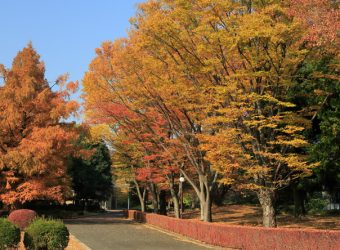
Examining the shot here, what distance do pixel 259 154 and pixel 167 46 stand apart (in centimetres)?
709

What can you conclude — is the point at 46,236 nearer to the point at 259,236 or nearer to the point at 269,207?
the point at 259,236

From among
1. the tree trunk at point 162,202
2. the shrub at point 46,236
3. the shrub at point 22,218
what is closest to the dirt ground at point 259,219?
the tree trunk at point 162,202

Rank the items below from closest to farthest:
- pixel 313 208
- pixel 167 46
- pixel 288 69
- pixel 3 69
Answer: pixel 288 69, pixel 167 46, pixel 3 69, pixel 313 208

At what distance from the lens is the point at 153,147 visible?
33906 millimetres

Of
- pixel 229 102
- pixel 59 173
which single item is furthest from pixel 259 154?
pixel 59 173

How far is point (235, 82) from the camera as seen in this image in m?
20.2

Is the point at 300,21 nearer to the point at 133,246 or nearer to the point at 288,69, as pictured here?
the point at 288,69

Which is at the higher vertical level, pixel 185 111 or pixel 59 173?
pixel 185 111

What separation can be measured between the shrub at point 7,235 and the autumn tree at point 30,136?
1567cm

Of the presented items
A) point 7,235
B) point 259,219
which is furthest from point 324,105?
point 7,235

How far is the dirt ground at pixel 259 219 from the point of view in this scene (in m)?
26.5

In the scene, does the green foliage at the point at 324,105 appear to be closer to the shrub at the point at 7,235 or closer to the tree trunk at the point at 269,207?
the tree trunk at the point at 269,207

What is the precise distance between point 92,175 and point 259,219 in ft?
96.2

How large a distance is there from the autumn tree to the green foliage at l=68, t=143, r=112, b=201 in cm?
2217
